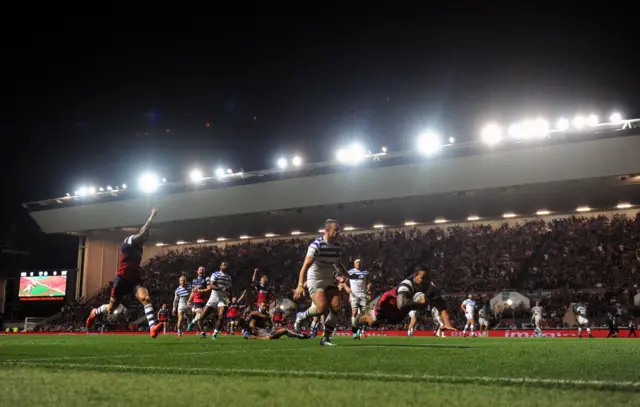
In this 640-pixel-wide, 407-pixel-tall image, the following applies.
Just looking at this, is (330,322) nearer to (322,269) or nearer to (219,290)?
(322,269)

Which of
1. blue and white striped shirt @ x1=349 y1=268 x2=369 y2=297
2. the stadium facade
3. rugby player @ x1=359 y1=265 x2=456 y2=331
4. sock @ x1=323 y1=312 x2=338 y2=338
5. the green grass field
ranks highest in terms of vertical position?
the stadium facade

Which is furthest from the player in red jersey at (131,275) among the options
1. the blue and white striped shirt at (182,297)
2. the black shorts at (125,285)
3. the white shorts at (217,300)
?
the blue and white striped shirt at (182,297)

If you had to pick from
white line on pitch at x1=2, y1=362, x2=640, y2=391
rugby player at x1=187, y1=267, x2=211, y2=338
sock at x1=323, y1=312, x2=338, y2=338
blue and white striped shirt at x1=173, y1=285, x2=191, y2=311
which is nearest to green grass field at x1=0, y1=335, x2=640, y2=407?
white line on pitch at x1=2, y1=362, x2=640, y2=391

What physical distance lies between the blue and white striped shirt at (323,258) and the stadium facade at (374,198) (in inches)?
905

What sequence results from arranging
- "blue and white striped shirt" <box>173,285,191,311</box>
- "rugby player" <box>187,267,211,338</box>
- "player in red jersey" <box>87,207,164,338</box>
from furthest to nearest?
1. "blue and white striped shirt" <box>173,285,191,311</box>
2. "rugby player" <box>187,267,211,338</box>
3. "player in red jersey" <box>87,207,164,338</box>

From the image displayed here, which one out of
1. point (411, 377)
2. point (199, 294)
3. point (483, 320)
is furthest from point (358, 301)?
point (411, 377)

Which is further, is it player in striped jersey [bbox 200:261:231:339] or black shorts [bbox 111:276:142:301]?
player in striped jersey [bbox 200:261:231:339]

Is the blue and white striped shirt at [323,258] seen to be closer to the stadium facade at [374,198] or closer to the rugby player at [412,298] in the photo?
the rugby player at [412,298]

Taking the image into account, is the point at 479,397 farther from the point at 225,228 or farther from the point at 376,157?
the point at 225,228

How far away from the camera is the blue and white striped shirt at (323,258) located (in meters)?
10.6

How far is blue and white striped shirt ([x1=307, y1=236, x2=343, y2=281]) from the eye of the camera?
10.6 meters

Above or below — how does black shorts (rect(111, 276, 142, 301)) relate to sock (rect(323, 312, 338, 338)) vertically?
above

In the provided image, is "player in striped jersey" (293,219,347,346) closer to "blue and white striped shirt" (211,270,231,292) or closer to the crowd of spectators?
"blue and white striped shirt" (211,270,231,292)

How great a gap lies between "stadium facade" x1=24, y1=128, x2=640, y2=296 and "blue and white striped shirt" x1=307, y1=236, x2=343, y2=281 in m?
23.0
